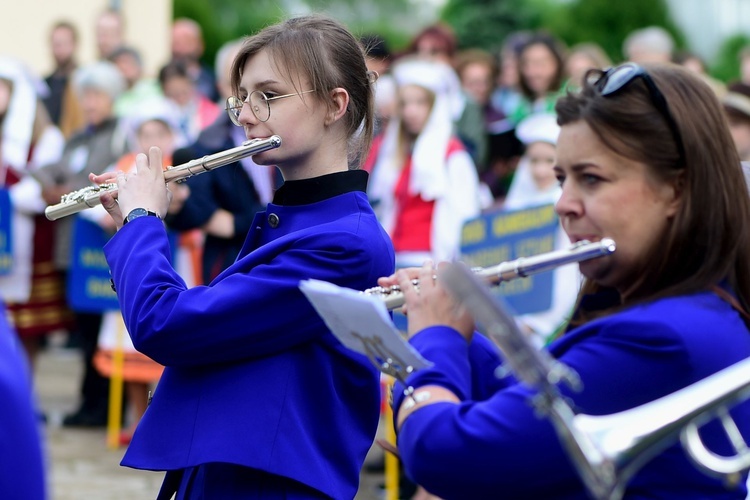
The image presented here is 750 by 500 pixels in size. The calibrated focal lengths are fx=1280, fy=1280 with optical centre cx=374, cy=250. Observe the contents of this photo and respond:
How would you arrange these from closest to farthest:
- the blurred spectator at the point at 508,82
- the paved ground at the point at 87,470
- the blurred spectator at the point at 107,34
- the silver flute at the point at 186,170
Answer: the silver flute at the point at 186,170 < the paved ground at the point at 87,470 < the blurred spectator at the point at 508,82 < the blurred spectator at the point at 107,34

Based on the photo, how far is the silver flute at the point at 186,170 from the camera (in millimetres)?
2701

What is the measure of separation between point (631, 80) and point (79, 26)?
1180cm

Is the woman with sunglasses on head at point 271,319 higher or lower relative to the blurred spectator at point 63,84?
higher

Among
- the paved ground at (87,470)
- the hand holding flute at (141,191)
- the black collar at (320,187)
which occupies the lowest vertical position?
the paved ground at (87,470)

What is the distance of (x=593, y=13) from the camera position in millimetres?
21562

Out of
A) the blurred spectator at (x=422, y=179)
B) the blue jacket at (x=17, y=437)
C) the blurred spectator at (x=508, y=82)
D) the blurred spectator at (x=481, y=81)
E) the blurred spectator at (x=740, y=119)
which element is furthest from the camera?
the blurred spectator at (x=508, y=82)

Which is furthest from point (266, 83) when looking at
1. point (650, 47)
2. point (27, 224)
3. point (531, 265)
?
point (650, 47)

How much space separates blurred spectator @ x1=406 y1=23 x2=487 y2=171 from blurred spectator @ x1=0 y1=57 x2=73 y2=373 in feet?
8.02

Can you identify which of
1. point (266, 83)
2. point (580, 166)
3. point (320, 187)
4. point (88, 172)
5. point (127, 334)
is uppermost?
point (266, 83)

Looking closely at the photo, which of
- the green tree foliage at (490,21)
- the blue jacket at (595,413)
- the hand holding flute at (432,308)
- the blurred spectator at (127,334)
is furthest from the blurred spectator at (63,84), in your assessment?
the green tree foliage at (490,21)

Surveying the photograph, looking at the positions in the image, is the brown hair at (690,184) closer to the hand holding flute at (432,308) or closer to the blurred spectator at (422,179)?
the hand holding flute at (432,308)

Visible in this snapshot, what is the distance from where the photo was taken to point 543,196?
5.92m

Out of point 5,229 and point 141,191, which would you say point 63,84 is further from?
point 141,191

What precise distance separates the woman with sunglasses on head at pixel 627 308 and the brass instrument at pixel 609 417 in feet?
0.54
